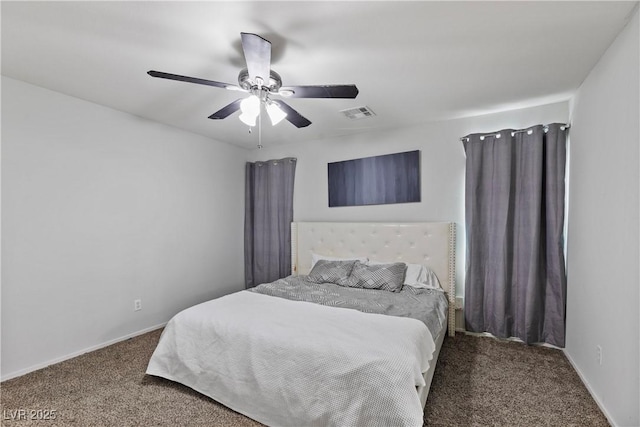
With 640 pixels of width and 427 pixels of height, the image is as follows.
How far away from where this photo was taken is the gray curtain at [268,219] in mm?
4211

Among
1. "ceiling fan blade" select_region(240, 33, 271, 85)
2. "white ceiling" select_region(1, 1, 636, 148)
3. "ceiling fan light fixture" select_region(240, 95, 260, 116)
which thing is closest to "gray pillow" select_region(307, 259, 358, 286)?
"white ceiling" select_region(1, 1, 636, 148)

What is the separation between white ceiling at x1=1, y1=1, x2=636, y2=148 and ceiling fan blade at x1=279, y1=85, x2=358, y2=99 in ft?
0.87

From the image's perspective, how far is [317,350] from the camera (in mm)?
1709

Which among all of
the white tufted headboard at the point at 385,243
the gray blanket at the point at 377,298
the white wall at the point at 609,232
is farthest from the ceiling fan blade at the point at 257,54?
the white tufted headboard at the point at 385,243

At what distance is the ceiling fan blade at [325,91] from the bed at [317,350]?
4.83 feet

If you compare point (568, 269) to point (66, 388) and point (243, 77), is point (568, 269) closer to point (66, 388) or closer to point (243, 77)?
point (243, 77)

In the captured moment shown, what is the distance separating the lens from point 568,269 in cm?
260

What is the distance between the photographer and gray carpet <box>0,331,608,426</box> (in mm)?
1846

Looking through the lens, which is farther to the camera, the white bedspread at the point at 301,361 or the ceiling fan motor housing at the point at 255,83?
the ceiling fan motor housing at the point at 255,83

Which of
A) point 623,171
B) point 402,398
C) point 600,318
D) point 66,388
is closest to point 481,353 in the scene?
point 600,318

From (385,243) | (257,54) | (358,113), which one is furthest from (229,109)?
(385,243)

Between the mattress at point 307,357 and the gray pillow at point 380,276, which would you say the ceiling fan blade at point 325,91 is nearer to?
the mattress at point 307,357

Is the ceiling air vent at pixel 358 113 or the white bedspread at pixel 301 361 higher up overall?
the ceiling air vent at pixel 358 113

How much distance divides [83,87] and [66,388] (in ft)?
7.70
